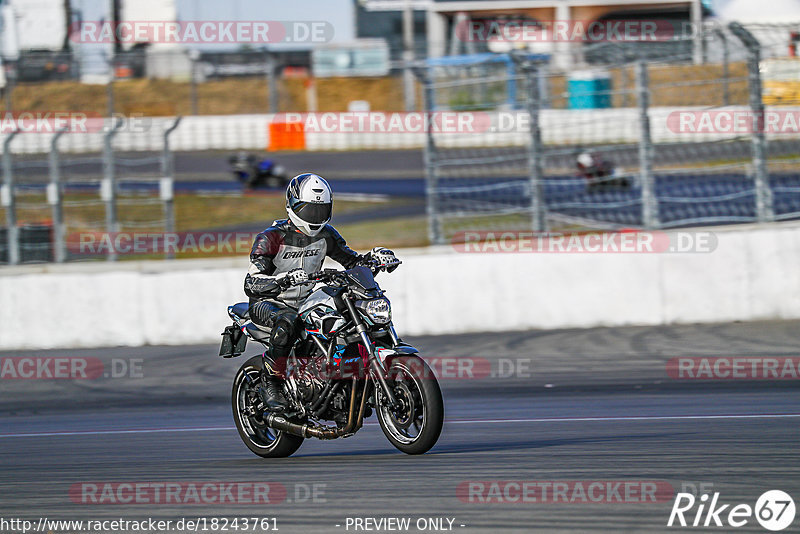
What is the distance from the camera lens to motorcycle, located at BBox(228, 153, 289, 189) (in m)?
23.2

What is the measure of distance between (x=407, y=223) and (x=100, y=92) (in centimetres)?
1217

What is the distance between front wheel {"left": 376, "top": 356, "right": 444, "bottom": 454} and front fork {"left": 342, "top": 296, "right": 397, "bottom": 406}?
38 millimetres

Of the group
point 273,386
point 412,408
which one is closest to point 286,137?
point 273,386

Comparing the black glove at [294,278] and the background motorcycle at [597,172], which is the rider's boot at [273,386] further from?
the background motorcycle at [597,172]

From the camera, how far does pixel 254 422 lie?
7602 mm

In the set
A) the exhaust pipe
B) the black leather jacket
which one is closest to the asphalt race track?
the exhaust pipe

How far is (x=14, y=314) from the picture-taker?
12.7m

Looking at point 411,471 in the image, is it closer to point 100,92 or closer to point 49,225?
point 49,225

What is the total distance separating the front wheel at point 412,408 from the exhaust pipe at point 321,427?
11 centimetres

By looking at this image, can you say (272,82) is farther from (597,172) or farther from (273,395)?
(273,395)

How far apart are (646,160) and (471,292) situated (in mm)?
2091

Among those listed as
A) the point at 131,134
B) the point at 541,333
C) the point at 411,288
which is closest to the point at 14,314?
the point at 131,134

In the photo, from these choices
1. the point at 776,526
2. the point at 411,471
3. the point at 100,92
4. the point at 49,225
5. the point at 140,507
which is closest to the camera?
the point at 776,526

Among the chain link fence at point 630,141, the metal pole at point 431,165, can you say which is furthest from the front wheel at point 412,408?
the metal pole at point 431,165
